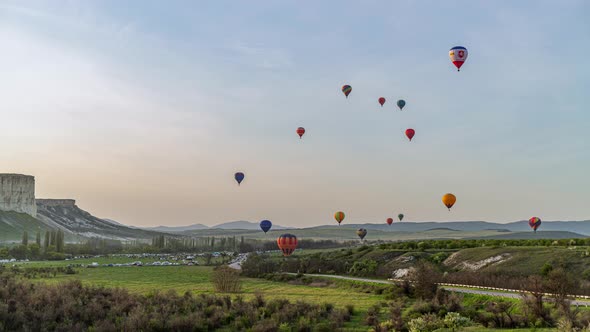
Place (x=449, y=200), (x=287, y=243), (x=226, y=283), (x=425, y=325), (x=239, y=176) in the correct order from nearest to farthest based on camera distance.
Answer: (x=425, y=325) < (x=226, y=283) < (x=287, y=243) < (x=449, y=200) < (x=239, y=176)

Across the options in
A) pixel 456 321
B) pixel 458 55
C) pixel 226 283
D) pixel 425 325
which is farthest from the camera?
pixel 458 55

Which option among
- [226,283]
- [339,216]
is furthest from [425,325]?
[339,216]

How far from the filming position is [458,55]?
6725 centimetres

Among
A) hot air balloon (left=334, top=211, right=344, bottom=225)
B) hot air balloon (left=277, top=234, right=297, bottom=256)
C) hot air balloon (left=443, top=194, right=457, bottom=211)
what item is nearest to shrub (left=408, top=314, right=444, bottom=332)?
hot air balloon (left=277, top=234, right=297, bottom=256)

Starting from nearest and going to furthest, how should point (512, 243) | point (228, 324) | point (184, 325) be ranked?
point (184, 325), point (228, 324), point (512, 243)

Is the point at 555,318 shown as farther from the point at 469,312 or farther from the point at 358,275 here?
the point at 358,275

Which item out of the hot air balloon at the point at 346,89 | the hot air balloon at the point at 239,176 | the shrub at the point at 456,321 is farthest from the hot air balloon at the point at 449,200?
the shrub at the point at 456,321

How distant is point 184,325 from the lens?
33.0 m

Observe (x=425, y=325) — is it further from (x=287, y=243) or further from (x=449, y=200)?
(x=449, y=200)

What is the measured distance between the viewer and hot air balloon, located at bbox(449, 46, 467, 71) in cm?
6725

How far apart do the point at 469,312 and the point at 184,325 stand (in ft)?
56.6

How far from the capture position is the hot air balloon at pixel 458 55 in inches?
2648

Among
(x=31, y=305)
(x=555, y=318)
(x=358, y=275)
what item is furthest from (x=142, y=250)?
(x=555, y=318)

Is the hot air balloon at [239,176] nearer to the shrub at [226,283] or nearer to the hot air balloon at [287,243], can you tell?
the hot air balloon at [287,243]
